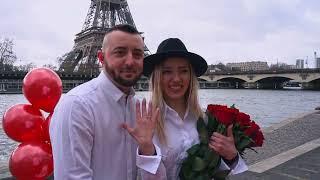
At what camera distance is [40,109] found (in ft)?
15.5

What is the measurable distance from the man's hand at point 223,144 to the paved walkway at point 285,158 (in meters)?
3.77

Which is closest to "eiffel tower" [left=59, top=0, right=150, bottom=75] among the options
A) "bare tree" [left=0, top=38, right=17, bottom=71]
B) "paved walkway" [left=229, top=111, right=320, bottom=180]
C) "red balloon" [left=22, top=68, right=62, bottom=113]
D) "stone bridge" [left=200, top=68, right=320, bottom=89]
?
"bare tree" [left=0, top=38, right=17, bottom=71]

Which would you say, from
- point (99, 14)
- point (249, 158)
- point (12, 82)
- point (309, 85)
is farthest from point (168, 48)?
point (309, 85)

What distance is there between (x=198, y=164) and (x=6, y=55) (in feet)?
222

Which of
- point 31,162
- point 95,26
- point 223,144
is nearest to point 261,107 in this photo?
point 31,162

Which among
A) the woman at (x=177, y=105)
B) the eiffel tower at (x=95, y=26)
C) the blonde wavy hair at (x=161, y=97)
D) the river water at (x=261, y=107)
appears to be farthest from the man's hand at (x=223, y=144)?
the eiffel tower at (x=95, y=26)

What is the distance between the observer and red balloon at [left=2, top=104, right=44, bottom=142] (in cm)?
445

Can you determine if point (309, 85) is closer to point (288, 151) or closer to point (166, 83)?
point (288, 151)

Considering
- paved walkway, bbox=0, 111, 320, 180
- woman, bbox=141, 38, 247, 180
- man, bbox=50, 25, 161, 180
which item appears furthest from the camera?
paved walkway, bbox=0, 111, 320, 180

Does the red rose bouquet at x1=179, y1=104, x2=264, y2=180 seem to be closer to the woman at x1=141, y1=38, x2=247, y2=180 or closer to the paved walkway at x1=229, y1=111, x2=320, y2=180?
the woman at x1=141, y1=38, x2=247, y2=180

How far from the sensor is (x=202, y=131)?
8.60ft

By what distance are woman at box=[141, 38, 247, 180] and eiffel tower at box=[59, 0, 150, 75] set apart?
199ft

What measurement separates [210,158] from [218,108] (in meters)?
0.36

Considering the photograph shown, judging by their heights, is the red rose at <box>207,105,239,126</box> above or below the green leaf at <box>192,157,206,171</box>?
above
